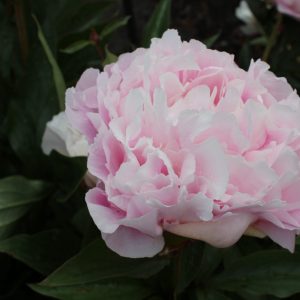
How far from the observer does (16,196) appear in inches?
25.2

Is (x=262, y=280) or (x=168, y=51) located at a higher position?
(x=168, y=51)

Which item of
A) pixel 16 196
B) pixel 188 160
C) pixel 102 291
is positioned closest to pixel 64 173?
pixel 16 196

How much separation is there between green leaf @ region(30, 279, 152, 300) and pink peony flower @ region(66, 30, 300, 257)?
115 mm

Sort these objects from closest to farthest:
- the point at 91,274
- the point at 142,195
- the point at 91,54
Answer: the point at 142,195 < the point at 91,274 < the point at 91,54

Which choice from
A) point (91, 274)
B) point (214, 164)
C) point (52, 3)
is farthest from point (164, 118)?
point (52, 3)

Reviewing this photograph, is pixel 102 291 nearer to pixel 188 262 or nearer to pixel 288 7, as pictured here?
pixel 188 262

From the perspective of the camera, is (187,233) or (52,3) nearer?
(187,233)

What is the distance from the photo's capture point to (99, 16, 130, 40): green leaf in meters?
0.80

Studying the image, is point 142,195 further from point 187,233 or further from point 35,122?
point 35,122

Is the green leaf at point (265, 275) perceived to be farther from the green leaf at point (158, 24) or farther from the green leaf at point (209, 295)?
the green leaf at point (158, 24)

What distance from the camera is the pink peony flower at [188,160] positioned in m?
0.40

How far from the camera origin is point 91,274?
0.51 metres

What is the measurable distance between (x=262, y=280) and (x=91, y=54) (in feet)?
1.43

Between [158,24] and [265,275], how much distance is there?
12.8 inches
